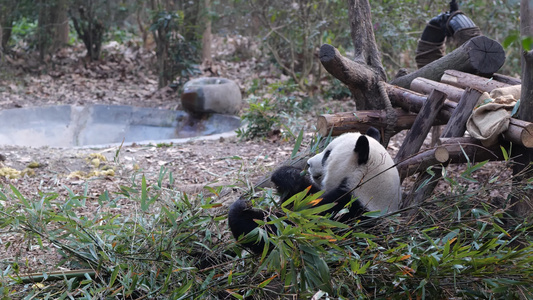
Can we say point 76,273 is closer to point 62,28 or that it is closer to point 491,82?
point 491,82

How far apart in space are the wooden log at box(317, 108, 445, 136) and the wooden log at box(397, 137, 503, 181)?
555mm

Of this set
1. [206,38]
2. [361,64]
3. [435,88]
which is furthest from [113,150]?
[206,38]

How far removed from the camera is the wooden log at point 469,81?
3545 millimetres

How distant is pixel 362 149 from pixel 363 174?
0.15 metres

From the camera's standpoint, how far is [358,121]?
11.8ft

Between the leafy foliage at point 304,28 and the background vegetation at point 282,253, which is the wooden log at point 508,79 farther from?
the leafy foliage at point 304,28

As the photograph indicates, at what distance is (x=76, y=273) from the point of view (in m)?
2.43

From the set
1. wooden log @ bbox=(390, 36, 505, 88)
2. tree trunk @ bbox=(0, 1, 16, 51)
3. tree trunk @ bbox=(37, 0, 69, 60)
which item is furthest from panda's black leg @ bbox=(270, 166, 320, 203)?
tree trunk @ bbox=(0, 1, 16, 51)

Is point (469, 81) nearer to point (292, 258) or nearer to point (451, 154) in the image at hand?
point (451, 154)

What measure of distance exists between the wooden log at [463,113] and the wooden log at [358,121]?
502 mm

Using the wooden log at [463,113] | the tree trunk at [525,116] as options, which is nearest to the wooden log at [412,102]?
the wooden log at [463,113]

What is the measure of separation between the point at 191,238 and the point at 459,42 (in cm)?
308

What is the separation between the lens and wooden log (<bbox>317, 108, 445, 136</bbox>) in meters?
3.50

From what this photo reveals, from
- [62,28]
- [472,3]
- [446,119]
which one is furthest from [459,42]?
[62,28]
